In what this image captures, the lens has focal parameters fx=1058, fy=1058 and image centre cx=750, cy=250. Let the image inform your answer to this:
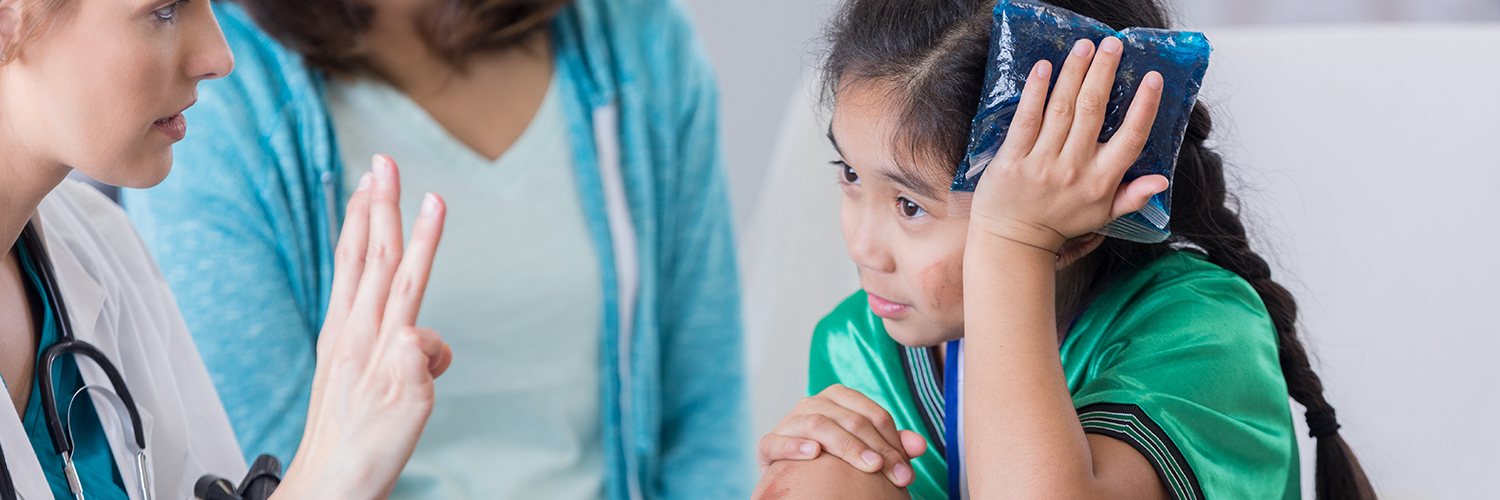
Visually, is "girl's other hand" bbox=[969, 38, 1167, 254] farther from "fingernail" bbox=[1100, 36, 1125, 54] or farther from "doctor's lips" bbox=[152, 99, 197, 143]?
"doctor's lips" bbox=[152, 99, 197, 143]

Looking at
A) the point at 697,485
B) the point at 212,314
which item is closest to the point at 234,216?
the point at 212,314

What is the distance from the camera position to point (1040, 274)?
56 cm

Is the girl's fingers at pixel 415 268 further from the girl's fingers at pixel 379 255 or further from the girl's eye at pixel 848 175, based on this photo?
the girl's eye at pixel 848 175

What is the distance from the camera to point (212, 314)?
96cm

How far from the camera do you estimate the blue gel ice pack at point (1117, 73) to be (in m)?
0.53

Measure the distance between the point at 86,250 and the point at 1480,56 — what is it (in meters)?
1.24

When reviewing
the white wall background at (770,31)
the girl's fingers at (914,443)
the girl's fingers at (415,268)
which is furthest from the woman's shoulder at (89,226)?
the white wall background at (770,31)

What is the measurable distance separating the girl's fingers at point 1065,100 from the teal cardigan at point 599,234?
64cm

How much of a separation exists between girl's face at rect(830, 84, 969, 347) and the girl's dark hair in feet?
0.04

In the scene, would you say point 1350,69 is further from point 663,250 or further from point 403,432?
point 403,432

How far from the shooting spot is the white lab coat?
2.33ft

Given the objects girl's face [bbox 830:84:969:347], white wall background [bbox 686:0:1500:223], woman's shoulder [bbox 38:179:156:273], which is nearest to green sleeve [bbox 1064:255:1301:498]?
girl's face [bbox 830:84:969:347]

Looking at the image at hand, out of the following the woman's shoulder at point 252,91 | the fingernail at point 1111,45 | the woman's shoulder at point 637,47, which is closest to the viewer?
the fingernail at point 1111,45

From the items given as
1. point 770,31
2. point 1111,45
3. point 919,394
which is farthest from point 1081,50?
point 770,31
